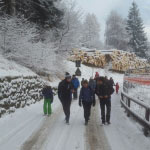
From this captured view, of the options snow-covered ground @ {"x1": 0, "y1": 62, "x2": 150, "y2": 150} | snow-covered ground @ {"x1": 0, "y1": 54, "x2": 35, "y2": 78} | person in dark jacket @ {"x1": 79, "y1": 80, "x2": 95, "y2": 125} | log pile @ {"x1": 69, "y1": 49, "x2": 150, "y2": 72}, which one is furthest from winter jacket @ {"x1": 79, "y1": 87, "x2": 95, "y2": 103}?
log pile @ {"x1": 69, "y1": 49, "x2": 150, "y2": 72}

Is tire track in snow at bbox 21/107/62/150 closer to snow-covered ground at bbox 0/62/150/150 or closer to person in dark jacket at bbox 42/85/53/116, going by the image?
snow-covered ground at bbox 0/62/150/150

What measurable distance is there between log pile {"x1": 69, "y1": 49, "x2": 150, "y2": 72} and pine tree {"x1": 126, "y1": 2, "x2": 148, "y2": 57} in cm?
1078

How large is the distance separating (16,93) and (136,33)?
184 ft

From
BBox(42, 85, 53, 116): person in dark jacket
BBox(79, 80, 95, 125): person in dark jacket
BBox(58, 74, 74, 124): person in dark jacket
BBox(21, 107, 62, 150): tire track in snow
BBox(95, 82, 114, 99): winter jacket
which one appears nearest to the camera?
BBox(21, 107, 62, 150): tire track in snow

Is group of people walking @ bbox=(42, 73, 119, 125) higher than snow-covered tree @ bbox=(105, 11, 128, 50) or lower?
lower

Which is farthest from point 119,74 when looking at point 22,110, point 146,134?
point 146,134

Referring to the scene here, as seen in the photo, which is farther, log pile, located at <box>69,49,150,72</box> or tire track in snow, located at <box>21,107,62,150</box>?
log pile, located at <box>69,49,150,72</box>

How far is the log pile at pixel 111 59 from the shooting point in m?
43.9

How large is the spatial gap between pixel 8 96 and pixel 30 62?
830 cm

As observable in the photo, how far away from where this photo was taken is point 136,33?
6156 cm

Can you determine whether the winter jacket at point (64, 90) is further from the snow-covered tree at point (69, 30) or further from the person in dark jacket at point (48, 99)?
the snow-covered tree at point (69, 30)

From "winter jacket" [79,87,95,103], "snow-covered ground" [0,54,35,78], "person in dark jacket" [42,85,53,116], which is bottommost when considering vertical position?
"person in dark jacket" [42,85,53,116]

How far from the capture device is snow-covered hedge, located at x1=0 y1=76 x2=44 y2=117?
953 cm

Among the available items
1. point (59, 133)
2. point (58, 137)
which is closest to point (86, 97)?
point (59, 133)
